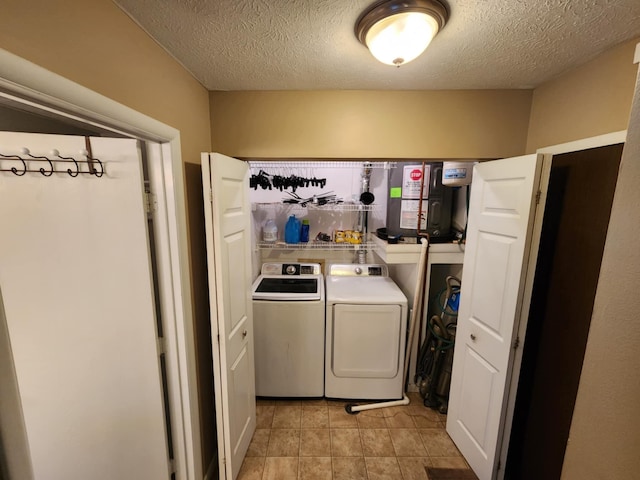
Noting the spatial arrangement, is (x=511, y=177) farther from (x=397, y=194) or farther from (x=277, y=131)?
(x=277, y=131)

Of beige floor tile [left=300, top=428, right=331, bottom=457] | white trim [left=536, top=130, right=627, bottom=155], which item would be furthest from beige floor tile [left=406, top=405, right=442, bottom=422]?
white trim [left=536, top=130, right=627, bottom=155]

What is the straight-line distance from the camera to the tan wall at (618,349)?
439mm

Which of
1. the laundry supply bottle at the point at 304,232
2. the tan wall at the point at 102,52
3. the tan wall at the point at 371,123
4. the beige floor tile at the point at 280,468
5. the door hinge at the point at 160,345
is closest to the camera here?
the tan wall at the point at 102,52

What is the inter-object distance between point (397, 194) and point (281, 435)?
2156 mm

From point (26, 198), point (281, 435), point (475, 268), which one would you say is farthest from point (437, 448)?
point (26, 198)

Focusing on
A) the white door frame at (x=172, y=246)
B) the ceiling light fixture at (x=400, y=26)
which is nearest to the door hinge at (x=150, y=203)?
the white door frame at (x=172, y=246)

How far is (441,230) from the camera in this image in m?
2.29

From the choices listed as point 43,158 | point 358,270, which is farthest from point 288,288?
point 43,158

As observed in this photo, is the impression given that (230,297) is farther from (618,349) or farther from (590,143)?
(590,143)

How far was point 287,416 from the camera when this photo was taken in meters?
2.17

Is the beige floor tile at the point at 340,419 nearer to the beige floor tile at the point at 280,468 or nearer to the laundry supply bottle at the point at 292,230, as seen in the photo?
the beige floor tile at the point at 280,468

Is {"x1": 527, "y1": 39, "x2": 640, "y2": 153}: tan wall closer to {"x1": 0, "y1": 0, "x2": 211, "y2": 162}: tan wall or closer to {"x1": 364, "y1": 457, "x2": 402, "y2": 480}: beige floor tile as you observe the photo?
{"x1": 0, "y1": 0, "x2": 211, "y2": 162}: tan wall

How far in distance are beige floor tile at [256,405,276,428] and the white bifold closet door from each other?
2.79ft

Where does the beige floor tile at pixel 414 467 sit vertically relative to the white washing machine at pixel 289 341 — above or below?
below
